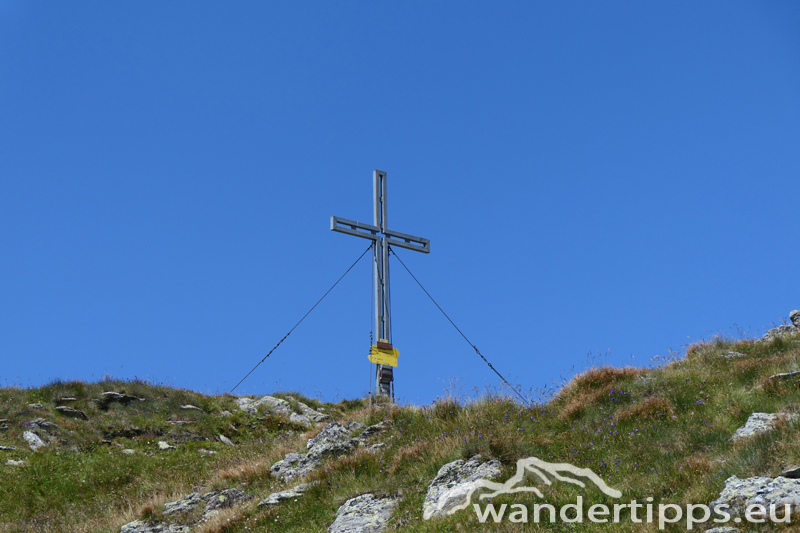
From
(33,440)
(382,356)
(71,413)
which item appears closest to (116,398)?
(71,413)

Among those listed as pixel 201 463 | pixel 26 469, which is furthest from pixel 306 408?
pixel 26 469

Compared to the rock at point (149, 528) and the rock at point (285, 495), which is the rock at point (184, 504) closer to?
the rock at point (149, 528)

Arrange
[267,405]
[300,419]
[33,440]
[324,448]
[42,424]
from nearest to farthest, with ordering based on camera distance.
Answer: [324,448] < [33,440] < [42,424] < [300,419] < [267,405]

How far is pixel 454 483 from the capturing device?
11.4m

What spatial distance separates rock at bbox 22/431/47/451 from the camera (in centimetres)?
1962

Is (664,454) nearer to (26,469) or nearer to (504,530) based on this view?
(504,530)

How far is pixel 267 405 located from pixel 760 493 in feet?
66.3

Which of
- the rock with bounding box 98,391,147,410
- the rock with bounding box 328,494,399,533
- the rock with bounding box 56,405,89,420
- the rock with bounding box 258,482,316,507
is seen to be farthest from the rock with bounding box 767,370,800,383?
the rock with bounding box 98,391,147,410

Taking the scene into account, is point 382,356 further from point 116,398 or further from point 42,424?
point 42,424

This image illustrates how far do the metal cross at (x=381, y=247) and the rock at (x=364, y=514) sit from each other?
840cm

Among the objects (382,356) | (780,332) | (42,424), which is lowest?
(42,424)

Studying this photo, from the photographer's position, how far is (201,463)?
62.3 feet

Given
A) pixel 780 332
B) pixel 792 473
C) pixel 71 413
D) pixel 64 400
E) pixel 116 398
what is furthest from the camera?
pixel 116 398

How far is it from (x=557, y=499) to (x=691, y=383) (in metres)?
5.47
